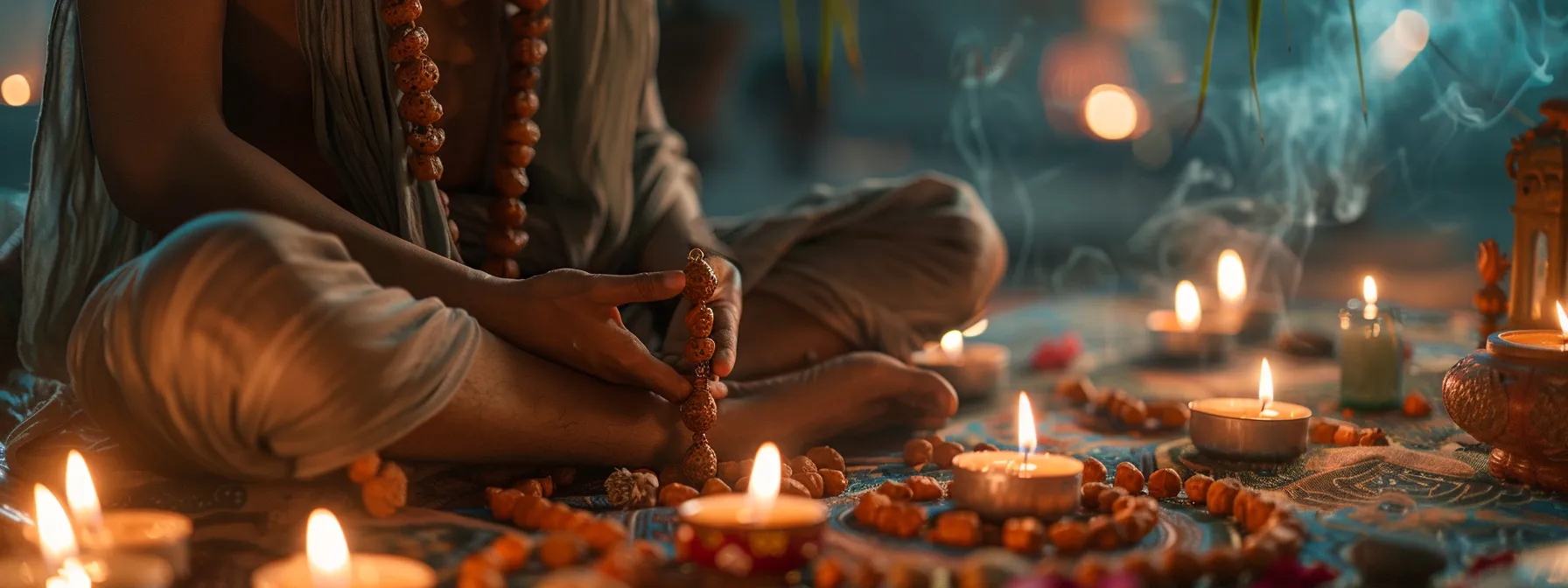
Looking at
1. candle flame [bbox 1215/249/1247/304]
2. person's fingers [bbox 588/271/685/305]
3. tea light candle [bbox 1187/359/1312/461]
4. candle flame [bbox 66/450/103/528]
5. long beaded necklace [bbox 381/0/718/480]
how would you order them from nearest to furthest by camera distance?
candle flame [bbox 66/450/103/528]
person's fingers [bbox 588/271/685/305]
long beaded necklace [bbox 381/0/718/480]
tea light candle [bbox 1187/359/1312/461]
candle flame [bbox 1215/249/1247/304]

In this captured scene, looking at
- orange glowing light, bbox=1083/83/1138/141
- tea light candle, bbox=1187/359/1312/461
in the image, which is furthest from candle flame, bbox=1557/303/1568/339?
orange glowing light, bbox=1083/83/1138/141

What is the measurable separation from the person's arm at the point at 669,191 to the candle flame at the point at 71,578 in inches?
32.7

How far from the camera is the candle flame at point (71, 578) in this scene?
0.93 metres

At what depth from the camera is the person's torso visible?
146 cm

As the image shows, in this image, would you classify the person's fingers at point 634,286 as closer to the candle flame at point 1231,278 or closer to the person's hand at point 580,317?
the person's hand at point 580,317

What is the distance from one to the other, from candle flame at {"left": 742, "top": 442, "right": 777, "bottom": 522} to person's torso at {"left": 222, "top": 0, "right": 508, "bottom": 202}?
0.75 m

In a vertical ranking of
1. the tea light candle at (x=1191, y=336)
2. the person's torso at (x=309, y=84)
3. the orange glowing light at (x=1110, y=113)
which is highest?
the person's torso at (x=309, y=84)

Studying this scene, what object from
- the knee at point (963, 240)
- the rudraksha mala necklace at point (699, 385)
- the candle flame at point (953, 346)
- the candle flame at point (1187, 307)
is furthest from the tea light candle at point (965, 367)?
the rudraksha mala necklace at point (699, 385)

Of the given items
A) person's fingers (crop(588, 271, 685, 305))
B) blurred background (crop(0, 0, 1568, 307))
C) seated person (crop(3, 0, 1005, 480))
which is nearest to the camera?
seated person (crop(3, 0, 1005, 480))

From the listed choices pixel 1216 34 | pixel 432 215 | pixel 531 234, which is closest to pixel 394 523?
pixel 432 215

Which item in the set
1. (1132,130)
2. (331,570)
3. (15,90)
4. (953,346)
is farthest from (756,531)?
(1132,130)

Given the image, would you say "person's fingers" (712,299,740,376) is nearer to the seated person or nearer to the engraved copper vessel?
the seated person

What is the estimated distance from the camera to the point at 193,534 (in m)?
1.12

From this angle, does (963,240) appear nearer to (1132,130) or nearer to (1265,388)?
(1265,388)
